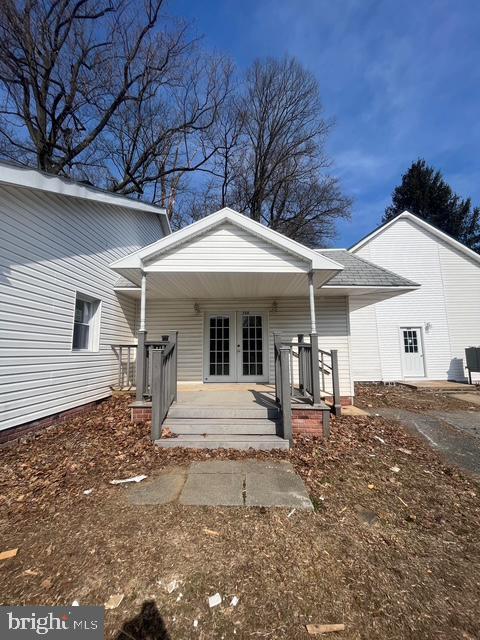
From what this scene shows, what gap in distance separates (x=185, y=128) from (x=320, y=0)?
7184 millimetres

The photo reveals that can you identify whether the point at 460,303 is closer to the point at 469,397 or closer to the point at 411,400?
the point at 469,397

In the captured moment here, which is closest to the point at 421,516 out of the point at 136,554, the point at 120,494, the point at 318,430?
the point at 318,430

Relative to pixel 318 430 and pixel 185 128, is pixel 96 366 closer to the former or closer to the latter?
pixel 318 430

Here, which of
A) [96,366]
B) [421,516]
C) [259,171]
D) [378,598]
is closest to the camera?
[378,598]

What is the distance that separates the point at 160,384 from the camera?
4.60m

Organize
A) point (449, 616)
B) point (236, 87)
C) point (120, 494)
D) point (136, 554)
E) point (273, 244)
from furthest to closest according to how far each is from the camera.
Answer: point (236, 87) → point (273, 244) → point (120, 494) → point (136, 554) → point (449, 616)

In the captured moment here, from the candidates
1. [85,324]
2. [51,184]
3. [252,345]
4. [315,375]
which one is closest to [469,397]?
[252,345]

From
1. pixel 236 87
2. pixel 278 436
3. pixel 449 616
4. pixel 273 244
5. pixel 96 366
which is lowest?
pixel 449 616

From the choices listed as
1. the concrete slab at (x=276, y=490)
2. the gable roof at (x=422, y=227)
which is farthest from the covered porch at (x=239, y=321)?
the gable roof at (x=422, y=227)

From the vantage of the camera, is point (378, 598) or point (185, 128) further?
point (185, 128)

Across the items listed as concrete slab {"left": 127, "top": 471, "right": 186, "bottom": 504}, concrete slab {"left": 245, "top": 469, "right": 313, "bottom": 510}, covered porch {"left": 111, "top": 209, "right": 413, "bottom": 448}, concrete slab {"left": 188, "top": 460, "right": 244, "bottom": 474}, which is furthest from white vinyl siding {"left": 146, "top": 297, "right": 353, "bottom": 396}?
concrete slab {"left": 127, "top": 471, "right": 186, "bottom": 504}

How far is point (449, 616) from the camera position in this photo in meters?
1.82

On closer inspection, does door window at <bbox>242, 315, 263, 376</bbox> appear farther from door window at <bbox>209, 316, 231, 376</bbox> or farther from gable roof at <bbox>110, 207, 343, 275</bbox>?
gable roof at <bbox>110, 207, 343, 275</bbox>

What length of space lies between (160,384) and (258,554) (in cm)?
279
